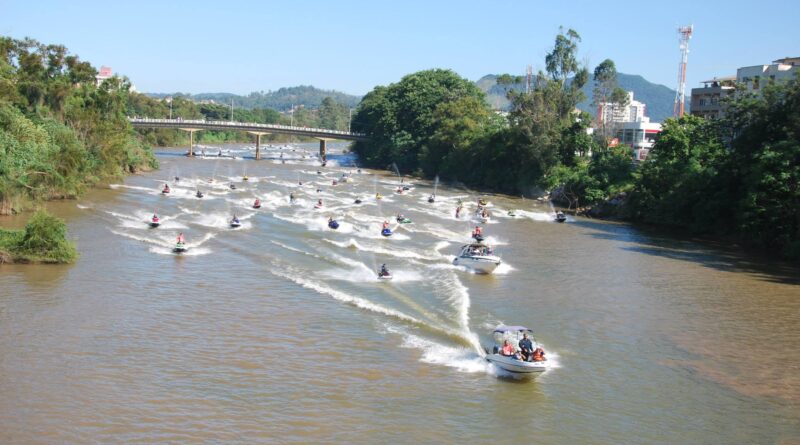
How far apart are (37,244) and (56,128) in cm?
2991

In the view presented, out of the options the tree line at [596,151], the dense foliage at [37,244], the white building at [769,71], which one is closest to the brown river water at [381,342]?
the dense foliage at [37,244]

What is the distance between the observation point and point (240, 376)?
23703 mm

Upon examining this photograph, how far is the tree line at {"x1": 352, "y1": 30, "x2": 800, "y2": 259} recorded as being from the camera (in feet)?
158

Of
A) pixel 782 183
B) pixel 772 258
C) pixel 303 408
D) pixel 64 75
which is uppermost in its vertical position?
pixel 64 75

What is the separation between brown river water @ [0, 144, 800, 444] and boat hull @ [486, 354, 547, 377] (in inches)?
15.1

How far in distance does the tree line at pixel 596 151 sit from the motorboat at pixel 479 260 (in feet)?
64.1

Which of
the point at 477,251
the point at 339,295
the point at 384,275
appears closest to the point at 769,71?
the point at 477,251

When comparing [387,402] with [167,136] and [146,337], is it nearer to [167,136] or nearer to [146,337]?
[146,337]

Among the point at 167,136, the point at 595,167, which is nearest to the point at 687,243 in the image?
the point at 595,167

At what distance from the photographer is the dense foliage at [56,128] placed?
5166 centimetres

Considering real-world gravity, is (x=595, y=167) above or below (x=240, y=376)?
above

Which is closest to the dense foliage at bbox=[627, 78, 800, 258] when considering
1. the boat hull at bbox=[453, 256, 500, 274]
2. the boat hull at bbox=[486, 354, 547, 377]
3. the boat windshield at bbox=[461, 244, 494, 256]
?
the boat windshield at bbox=[461, 244, 494, 256]

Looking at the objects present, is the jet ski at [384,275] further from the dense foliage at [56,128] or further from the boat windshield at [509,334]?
the dense foliage at [56,128]

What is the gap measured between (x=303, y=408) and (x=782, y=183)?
3746 cm
